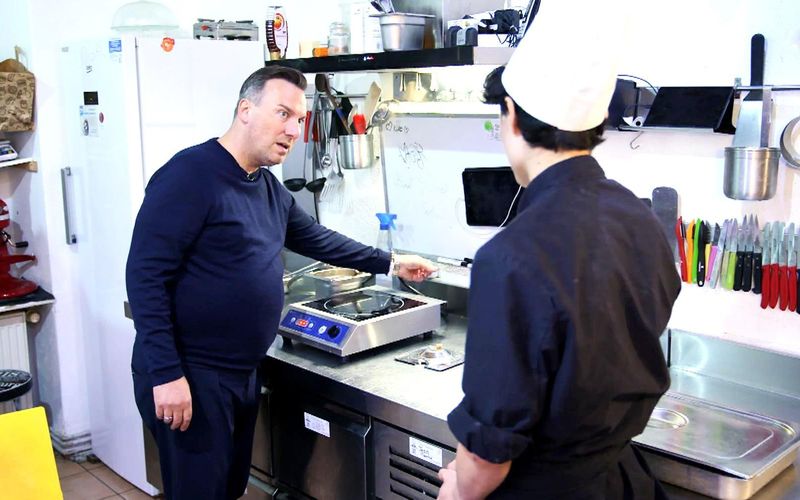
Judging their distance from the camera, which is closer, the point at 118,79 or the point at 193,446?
the point at 193,446

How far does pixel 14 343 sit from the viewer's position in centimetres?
338

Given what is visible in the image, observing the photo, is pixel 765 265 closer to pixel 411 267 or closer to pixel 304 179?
pixel 411 267

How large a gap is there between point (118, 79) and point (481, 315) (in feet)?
6.67

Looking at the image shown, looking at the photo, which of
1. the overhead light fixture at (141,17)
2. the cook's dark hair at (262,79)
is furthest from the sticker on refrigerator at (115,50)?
the cook's dark hair at (262,79)

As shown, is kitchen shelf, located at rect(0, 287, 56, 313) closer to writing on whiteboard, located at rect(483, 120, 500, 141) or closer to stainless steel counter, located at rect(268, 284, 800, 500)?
stainless steel counter, located at rect(268, 284, 800, 500)

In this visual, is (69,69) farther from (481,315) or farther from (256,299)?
(481,315)

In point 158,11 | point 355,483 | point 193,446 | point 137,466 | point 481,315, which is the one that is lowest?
point 137,466

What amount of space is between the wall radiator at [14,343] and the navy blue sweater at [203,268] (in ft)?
4.68

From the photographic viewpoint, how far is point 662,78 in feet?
7.18

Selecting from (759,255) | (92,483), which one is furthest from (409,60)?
(92,483)

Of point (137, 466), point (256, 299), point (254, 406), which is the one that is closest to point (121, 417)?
point (137, 466)

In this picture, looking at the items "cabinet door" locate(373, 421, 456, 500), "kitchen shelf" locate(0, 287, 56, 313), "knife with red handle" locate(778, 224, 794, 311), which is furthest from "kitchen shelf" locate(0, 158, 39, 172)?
"knife with red handle" locate(778, 224, 794, 311)

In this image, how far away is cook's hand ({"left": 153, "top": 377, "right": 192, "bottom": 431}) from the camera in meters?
2.01

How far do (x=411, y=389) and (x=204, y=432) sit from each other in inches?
20.9
